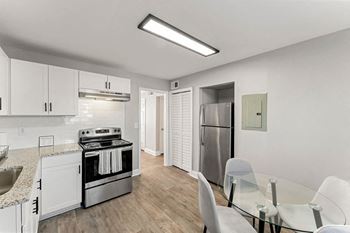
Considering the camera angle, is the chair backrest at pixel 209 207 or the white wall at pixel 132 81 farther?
the white wall at pixel 132 81

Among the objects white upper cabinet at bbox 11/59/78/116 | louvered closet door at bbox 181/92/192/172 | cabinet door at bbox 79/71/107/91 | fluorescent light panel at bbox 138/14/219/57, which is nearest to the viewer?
fluorescent light panel at bbox 138/14/219/57

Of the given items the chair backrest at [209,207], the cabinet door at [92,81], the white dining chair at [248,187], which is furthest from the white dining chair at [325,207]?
the cabinet door at [92,81]

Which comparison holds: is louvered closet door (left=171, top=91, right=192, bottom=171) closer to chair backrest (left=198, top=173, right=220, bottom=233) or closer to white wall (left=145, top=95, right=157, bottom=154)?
white wall (left=145, top=95, right=157, bottom=154)

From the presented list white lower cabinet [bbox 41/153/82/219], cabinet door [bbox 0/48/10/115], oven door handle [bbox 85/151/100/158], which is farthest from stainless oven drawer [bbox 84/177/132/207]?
cabinet door [bbox 0/48/10/115]

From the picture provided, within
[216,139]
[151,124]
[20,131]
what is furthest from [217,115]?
[20,131]

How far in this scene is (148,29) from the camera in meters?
1.85

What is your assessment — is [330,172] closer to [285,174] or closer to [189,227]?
[285,174]

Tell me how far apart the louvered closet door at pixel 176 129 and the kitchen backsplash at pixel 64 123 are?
1.44 metres

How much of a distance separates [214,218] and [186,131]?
2855mm

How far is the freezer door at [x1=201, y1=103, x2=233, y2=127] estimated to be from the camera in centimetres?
306

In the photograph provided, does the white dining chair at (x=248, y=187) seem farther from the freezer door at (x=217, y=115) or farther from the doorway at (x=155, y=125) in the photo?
the doorway at (x=155, y=125)


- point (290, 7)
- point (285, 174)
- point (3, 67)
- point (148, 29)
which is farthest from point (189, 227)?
point (3, 67)

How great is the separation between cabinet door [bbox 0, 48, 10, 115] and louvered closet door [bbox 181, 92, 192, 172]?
3.18 metres

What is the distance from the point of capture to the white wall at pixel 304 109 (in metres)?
1.90
